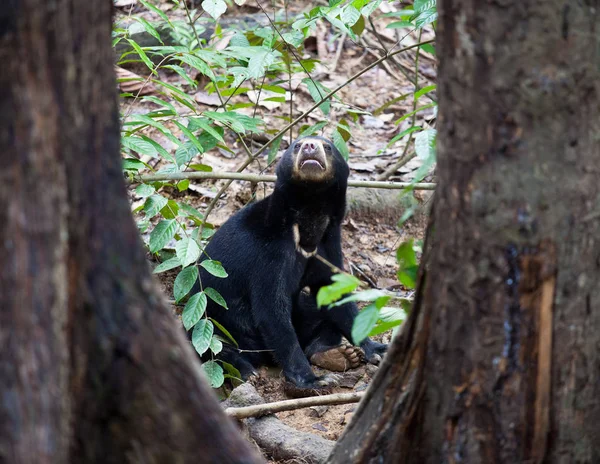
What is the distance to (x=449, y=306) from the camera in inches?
86.7

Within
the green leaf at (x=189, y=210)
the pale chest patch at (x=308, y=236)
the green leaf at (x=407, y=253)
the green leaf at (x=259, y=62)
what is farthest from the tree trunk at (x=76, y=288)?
the pale chest patch at (x=308, y=236)

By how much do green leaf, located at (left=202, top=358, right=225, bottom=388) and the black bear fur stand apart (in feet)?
2.69

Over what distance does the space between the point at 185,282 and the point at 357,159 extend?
3397mm

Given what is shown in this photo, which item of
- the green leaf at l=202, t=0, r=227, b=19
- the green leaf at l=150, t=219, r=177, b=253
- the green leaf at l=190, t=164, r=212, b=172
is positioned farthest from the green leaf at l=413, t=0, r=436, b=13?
the green leaf at l=190, t=164, r=212, b=172

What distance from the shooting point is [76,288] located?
70.8 inches

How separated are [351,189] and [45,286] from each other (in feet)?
19.3

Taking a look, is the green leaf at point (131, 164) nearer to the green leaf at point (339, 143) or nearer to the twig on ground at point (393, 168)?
the green leaf at point (339, 143)

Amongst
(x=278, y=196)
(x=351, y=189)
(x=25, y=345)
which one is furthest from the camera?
(x=351, y=189)

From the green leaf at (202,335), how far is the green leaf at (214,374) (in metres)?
0.16

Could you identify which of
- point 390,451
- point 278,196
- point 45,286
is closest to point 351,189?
point 278,196

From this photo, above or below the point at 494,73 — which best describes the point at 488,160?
below

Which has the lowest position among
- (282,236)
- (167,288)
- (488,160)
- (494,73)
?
(167,288)

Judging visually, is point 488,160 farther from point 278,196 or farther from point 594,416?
point 278,196

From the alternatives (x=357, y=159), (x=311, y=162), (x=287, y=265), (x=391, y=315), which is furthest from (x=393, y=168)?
(x=391, y=315)
